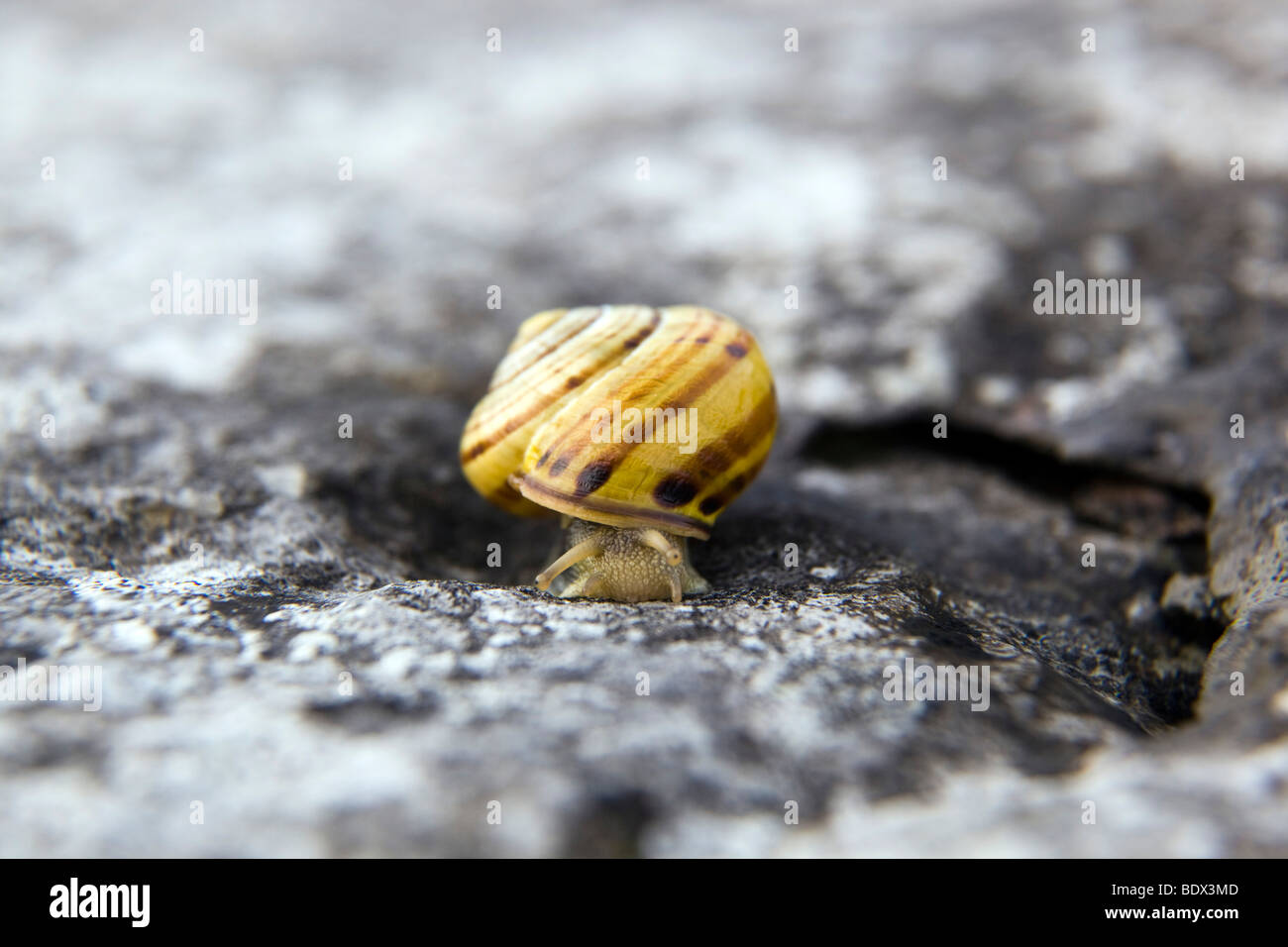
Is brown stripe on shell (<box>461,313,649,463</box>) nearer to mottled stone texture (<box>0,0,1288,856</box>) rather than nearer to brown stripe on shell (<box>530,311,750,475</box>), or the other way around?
brown stripe on shell (<box>530,311,750,475</box>)

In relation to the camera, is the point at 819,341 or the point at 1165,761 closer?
the point at 1165,761

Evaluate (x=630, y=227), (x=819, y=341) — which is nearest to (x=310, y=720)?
(x=819, y=341)

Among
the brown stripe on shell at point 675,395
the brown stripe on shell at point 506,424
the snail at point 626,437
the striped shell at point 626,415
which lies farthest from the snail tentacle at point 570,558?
the brown stripe on shell at point 506,424

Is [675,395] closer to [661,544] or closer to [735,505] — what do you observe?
[661,544]

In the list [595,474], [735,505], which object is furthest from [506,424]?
[735,505]

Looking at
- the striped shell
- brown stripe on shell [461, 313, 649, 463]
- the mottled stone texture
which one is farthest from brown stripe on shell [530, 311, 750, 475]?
the mottled stone texture

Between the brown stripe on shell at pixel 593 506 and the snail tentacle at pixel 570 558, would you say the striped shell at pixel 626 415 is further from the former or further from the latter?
the snail tentacle at pixel 570 558

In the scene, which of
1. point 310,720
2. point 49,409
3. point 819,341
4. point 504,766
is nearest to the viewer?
point 504,766
